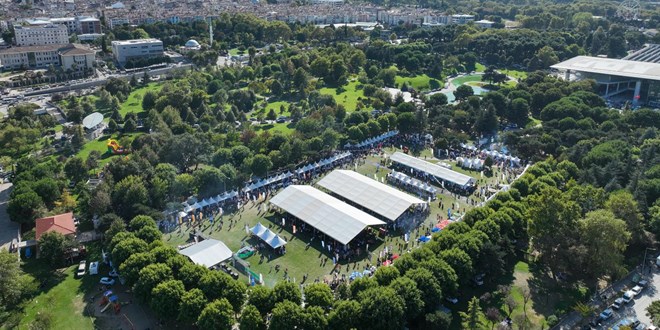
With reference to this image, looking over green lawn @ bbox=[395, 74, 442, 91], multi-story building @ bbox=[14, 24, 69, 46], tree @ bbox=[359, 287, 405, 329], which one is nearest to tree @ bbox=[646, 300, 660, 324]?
tree @ bbox=[359, 287, 405, 329]

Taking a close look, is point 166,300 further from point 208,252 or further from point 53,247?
point 53,247

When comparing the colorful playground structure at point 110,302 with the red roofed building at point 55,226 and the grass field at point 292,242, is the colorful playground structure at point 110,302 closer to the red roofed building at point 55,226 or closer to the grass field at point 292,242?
the grass field at point 292,242

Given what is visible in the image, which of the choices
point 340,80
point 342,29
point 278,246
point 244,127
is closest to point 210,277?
point 278,246

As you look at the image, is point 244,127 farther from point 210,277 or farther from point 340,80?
point 210,277

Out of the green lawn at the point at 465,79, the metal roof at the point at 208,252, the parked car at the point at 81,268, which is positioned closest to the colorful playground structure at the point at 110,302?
the parked car at the point at 81,268

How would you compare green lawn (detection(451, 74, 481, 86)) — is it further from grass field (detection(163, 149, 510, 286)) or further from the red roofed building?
the red roofed building

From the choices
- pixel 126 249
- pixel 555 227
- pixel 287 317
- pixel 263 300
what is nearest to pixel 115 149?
pixel 126 249
